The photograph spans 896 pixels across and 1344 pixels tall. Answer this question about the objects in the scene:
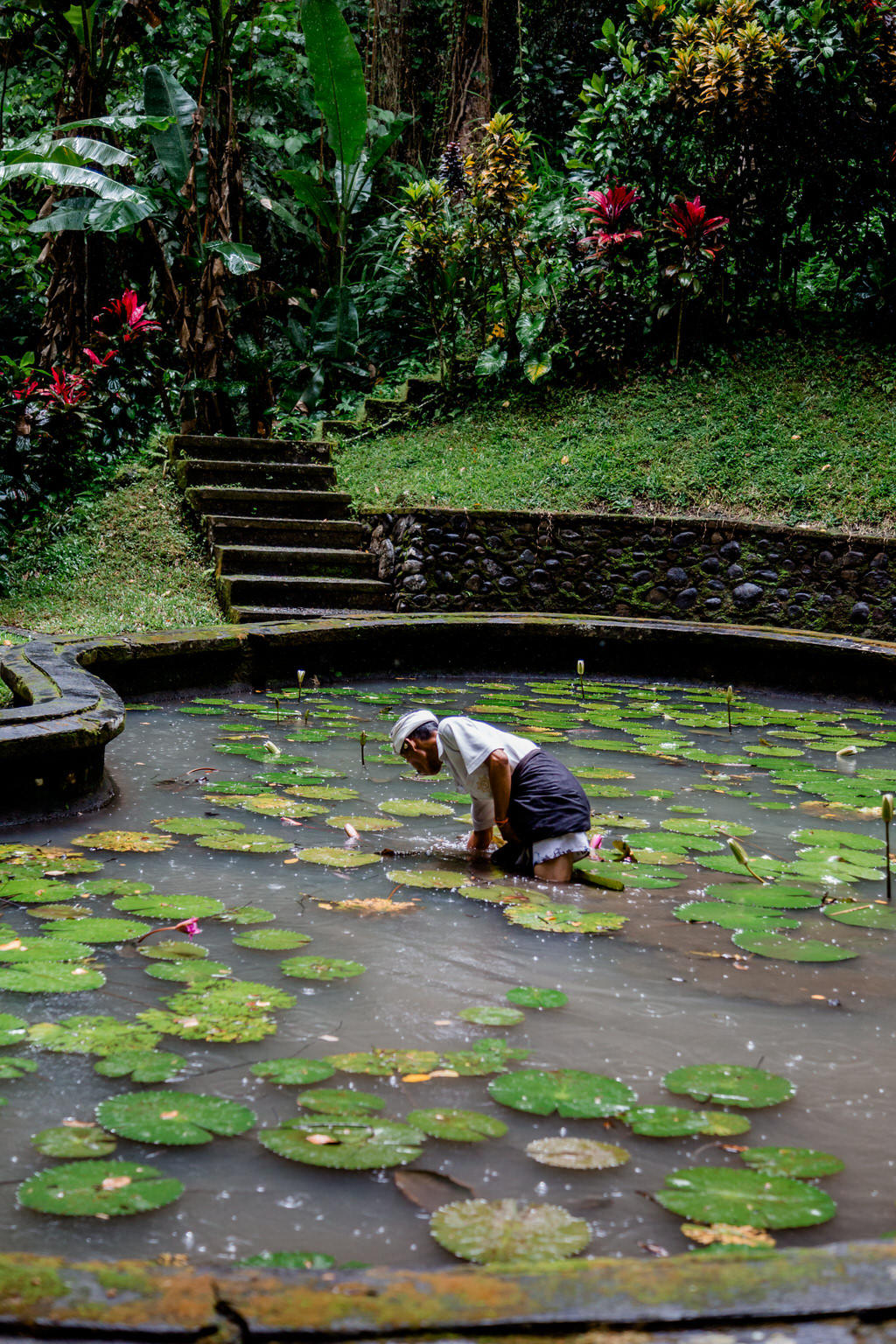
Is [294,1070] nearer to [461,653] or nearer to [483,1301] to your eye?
[483,1301]

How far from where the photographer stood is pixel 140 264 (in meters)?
12.6

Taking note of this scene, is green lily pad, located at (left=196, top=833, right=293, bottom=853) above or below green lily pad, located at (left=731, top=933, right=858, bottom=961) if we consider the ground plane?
above

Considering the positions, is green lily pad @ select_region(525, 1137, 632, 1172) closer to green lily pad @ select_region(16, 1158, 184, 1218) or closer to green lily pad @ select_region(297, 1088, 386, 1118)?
green lily pad @ select_region(297, 1088, 386, 1118)

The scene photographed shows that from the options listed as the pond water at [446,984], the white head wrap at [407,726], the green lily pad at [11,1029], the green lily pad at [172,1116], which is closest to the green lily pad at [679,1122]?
the pond water at [446,984]

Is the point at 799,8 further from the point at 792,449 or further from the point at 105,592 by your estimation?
the point at 105,592

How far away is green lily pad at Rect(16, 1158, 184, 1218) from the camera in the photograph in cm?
163

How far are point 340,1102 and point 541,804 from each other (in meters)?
1.60

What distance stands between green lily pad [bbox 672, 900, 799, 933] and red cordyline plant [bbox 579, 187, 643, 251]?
8441 millimetres

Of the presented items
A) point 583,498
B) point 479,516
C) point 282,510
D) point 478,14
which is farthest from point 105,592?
point 478,14

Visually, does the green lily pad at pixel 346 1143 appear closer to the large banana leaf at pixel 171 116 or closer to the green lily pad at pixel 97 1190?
the green lily pad at pixel 97 1190

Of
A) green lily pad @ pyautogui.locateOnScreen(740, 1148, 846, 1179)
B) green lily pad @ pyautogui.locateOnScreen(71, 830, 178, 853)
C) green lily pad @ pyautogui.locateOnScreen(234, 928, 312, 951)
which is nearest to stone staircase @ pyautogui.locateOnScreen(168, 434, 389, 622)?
green lily pad @ pyautogui.locateOnScreen(71, 830, 178, 853)

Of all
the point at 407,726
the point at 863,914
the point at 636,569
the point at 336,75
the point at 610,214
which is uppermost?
the point at 336,75

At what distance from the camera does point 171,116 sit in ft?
34.9

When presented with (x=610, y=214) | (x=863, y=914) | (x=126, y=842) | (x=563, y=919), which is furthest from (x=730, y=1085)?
(x=610, y=214)
